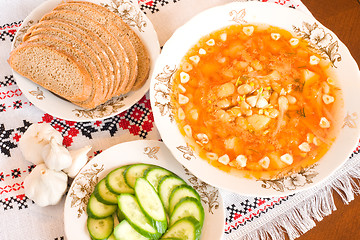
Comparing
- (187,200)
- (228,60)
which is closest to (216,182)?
(187,200)

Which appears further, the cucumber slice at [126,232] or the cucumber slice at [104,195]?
the cucumber slice at [104,195]

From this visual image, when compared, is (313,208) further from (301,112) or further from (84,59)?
(84,59)

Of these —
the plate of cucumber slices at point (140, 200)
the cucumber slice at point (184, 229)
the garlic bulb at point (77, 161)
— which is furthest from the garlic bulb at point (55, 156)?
the cucumber slice at point (184, 229)

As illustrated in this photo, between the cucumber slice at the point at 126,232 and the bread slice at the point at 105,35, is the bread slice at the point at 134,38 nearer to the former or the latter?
the bread slice at the point at 105,35

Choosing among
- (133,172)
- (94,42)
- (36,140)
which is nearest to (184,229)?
(133,172)

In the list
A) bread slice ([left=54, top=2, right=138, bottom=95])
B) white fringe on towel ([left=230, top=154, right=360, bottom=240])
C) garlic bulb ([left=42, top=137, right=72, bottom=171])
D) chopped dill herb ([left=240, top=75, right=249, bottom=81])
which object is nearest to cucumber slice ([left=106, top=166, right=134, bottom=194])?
garlic bulb ([left=42, top=137, right=72, bottom=171])

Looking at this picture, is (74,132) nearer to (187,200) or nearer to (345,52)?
(187,200)
